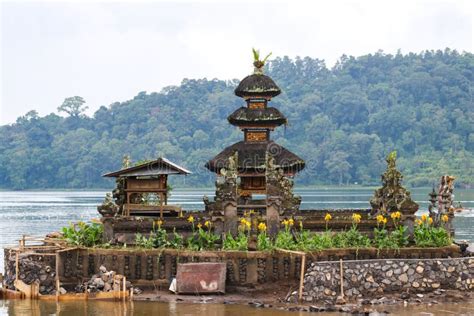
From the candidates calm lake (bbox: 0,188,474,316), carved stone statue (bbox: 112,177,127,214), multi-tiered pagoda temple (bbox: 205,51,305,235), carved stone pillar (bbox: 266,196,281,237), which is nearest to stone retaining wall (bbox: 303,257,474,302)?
calm lake (bbox: 0,188,474,316)

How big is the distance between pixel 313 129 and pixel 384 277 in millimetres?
122579

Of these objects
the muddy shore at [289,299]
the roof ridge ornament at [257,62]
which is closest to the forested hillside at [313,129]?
the roof ridge ornament at [257,62]

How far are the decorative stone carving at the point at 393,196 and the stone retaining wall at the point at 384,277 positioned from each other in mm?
3198

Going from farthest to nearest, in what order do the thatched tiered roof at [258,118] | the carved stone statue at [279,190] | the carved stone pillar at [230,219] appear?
the thatched tiered roof at [258,118] < the carved stone statue at [279,190] < the carved stone pillar at [230,219]

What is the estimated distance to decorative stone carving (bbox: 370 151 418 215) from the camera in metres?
37.3

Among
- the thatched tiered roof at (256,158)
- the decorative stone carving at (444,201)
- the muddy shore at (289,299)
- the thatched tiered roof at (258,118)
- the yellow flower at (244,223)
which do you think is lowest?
the muddy shore at (289,299)

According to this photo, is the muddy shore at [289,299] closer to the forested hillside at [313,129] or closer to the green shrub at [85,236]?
the green shrub at [85,236]

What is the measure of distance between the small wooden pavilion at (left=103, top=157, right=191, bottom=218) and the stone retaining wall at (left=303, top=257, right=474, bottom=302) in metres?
8.38

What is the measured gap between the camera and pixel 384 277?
34.2 meters

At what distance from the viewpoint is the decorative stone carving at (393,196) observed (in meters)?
37.3

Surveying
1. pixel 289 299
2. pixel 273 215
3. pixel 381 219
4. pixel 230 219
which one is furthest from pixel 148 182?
pixel 381 219

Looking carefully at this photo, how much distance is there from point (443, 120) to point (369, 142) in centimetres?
1228

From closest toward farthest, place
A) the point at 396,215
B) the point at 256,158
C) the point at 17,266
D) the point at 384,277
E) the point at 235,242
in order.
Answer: the point at 384,277 → the point at 235,242 → the point at 17,266 → the point at 396,215 → the point at 256,158

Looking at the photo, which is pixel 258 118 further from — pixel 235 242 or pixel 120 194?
pixel 235 242
